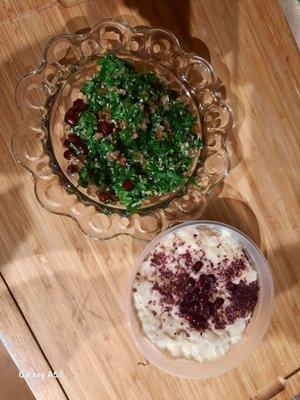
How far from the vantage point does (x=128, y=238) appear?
229 cm

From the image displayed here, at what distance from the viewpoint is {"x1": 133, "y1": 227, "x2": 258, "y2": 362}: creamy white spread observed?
87.7 inches

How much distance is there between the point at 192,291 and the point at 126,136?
2.28 feet

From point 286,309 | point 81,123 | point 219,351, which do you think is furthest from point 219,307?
point 81,123

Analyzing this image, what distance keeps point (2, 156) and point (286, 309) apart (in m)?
1.40

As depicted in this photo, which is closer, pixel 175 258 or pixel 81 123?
pixel 81 123

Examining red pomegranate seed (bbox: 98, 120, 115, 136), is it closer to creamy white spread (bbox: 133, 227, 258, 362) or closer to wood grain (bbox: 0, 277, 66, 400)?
creamy white spread (bbox: 133, 227, 258, 362)

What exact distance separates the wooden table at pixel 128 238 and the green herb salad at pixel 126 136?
0.81ft

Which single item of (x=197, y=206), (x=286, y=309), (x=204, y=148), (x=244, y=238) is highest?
(x=204, y=148)

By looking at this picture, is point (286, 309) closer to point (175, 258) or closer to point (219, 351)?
point (219, 351)

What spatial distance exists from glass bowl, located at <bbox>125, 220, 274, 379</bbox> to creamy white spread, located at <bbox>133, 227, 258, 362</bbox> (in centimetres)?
3

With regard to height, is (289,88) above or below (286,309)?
above

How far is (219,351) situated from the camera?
2285 millimetres

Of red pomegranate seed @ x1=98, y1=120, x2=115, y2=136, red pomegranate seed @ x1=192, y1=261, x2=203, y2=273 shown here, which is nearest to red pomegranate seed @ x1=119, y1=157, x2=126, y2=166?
red pomegranate seed @ x1=98, y1=120, x2=115, y2=136

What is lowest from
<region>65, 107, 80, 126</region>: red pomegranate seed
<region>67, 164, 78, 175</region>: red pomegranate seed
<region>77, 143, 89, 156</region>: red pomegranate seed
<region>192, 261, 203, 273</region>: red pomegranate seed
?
<region>192, 261, 203, 273</region>: red pomegranate seed
